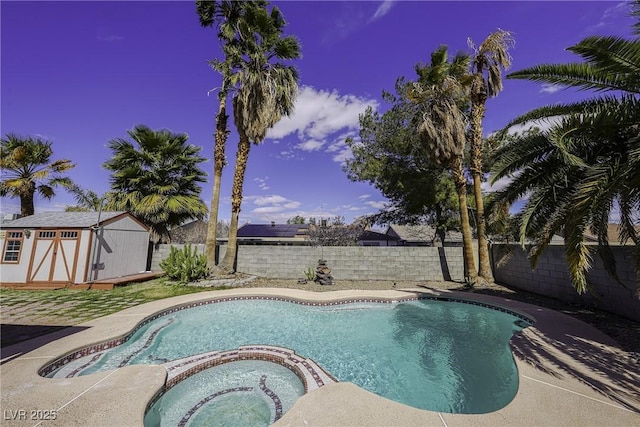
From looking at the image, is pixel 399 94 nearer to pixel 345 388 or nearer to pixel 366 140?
pixel 366 140

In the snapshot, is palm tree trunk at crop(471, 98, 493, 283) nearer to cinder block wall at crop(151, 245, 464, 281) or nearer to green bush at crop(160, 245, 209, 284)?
cinder block wall at crop(151, 245, 464, 281)

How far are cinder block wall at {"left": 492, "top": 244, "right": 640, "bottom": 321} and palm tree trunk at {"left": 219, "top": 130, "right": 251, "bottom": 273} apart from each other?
1221cm

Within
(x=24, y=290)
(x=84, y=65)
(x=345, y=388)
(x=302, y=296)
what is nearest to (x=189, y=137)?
(x=84, y=65)

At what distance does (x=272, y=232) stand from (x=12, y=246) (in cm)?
1737

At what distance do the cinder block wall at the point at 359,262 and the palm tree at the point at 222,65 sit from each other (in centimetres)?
225

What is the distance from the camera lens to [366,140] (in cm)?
1784

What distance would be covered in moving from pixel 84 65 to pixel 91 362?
1207cm

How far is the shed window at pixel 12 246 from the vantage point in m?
11.1

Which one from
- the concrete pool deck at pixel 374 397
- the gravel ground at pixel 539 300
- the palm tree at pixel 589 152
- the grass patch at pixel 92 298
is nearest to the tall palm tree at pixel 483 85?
the gravel ground at pixel 539 300

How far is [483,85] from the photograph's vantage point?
38.7 feet

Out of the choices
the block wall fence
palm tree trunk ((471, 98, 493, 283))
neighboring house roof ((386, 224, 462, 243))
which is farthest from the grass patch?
neighboring house roof ((386, 224, 462, 243))

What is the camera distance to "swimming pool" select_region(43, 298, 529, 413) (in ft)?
14.7

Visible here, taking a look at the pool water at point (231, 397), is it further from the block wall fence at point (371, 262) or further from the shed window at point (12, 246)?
the shed window at point (12, 246)

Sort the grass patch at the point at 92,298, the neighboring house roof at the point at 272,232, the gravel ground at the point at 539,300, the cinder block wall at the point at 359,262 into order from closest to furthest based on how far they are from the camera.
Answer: the gravel ground at the point at 539,300 → the grass patch at the point at 92,298 → the cinder block wall at the point at 359,262 → the neighboring house roof at the point at 272,232
